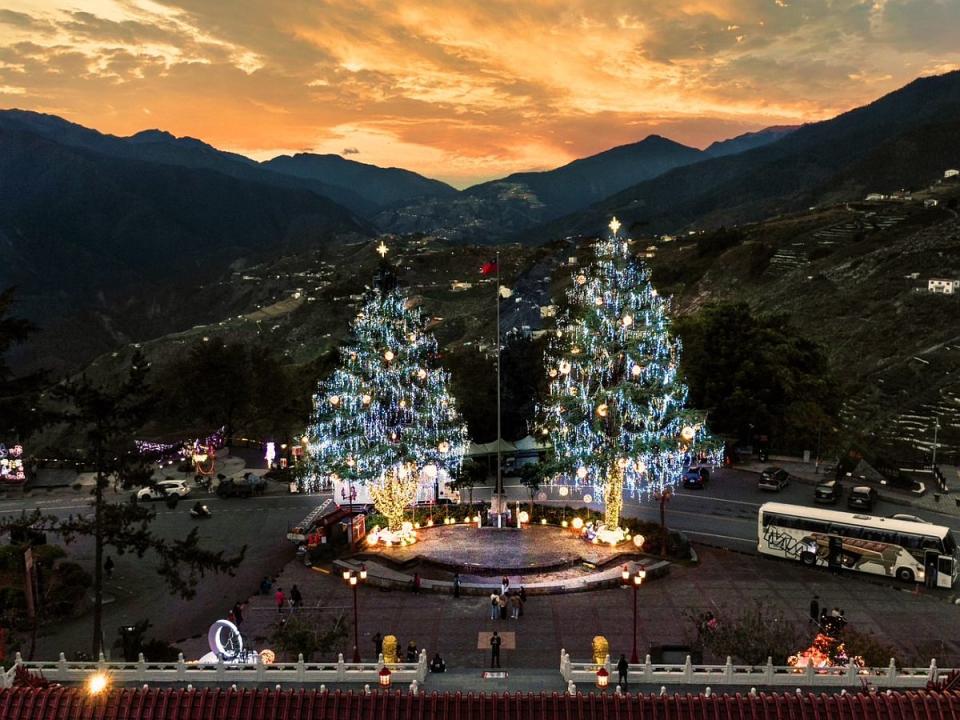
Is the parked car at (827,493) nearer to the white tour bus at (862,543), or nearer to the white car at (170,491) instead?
the white tour bus at (862,543)

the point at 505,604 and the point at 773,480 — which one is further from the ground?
the point at 773,480

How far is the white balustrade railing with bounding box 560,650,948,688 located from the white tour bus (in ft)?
52.9

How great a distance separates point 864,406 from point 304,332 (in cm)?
12707

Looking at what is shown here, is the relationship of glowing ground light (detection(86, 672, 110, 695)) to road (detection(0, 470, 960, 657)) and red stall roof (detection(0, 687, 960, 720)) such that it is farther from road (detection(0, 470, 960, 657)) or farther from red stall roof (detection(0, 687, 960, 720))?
road (detection(0, 470, 960, 657))

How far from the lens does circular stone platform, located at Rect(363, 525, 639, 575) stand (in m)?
35.9

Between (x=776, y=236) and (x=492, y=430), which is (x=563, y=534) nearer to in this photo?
(x=492, y=430)

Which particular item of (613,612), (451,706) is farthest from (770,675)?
(613,612)

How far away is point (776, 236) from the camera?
14912 centimetres

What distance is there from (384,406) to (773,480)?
29.1m

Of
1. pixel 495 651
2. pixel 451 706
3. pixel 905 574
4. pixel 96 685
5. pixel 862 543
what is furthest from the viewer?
pixel 862 543

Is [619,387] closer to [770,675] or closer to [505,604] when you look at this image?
[505,604]

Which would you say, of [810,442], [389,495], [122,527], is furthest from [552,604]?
[810,442]

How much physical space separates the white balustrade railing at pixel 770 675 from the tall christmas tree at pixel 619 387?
16708mm

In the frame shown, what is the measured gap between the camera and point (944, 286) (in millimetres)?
85062
